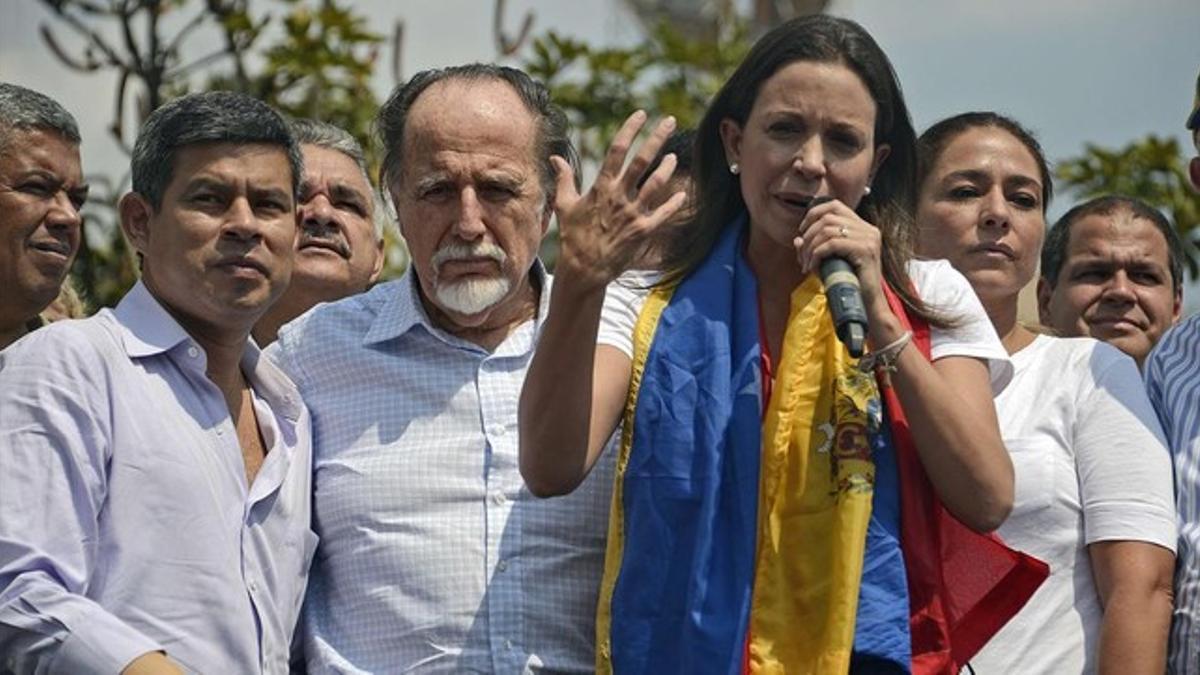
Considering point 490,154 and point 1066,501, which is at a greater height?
point 490,154

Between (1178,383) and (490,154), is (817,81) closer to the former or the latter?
(490,154)

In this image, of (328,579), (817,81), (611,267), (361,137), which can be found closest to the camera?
(611,267)

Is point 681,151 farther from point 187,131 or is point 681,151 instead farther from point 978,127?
point 187,131

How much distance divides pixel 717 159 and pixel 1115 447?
110 cm

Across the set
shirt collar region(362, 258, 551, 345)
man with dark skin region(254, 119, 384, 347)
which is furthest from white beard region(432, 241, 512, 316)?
man with dark skin region(254, 119, 384, 347)

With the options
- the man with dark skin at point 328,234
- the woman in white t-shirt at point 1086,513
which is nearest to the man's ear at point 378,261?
the man with dark skin at point 328,234

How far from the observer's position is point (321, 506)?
527 cm

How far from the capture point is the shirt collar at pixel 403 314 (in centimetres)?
539

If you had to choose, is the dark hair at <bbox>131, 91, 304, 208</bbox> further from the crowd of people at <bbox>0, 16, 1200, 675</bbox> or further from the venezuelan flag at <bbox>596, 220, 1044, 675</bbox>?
the venezuelan flag at <bbox>596, 220, 1044, 675</bbox>

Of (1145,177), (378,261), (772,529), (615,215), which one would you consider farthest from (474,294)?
(1145,177)

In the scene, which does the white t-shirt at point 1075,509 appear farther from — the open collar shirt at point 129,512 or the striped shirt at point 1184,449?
the open collar shirt at point 129,512

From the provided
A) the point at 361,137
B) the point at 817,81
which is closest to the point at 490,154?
the point at 817,81

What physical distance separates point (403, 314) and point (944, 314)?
49.7 inches

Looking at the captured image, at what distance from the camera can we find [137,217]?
5.04 meters
